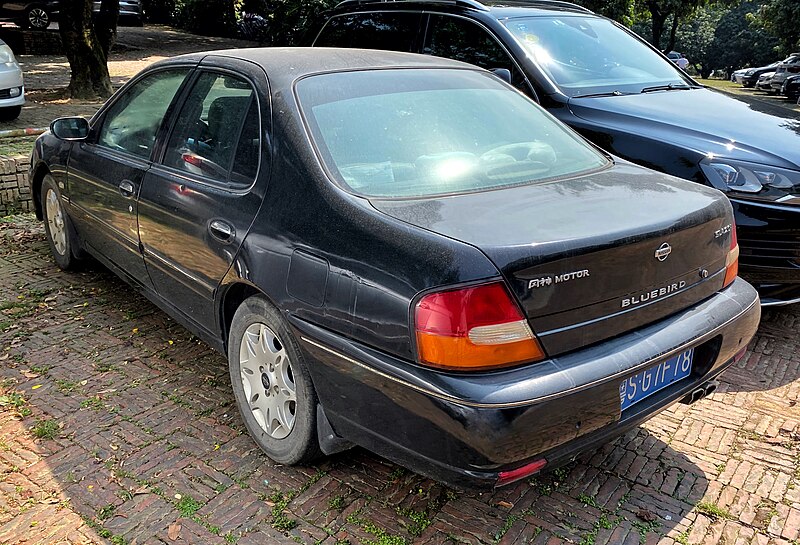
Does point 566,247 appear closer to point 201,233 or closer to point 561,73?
point 201,233

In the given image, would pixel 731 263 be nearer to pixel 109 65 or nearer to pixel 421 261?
pixel 421 261

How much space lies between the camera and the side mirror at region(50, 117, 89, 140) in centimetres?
438

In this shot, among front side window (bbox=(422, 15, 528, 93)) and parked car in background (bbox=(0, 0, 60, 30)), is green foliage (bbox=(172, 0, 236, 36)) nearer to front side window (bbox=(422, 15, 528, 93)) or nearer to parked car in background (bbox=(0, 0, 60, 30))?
parked car in background (bbox=(0, 0, 60, 30))

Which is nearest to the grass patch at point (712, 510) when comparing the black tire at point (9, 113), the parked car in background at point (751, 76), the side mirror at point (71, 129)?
the side mirror at point (71, 129)

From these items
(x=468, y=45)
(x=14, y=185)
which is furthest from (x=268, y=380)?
(x=14, y=185)

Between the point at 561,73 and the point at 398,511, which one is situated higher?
the point at 561,73

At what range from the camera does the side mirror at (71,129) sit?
14.4ft

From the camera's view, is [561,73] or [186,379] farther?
[561,73]

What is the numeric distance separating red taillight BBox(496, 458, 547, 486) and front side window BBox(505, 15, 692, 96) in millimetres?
3204

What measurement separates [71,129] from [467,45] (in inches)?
113

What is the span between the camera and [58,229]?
5.20 meters

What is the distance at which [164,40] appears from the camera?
24.1 m

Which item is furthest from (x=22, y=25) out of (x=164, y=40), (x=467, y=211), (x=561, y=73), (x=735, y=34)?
(x=735, y=34)

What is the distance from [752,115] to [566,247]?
10.5ft
